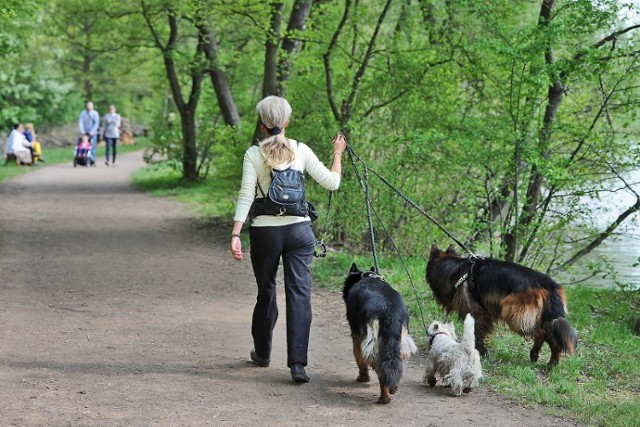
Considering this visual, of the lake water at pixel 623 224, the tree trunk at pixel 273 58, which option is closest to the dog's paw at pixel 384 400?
the lake water at pixel 623 224

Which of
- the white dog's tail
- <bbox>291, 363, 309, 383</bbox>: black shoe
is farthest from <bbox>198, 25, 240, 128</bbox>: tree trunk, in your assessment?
the white dog's tail

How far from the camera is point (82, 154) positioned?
27.6 meters

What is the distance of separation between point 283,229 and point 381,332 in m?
1.13

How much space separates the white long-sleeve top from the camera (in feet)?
20.0

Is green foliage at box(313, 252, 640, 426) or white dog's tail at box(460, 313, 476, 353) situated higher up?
white dog's tail at box(460, 313, 476, 353)

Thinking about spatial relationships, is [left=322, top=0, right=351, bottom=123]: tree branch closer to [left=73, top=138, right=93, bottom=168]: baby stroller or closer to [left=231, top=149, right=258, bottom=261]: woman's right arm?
[left=231, top=149, right=258, bottom=261]: woman's right arm

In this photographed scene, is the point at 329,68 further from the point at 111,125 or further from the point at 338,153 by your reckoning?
the point at 111,125

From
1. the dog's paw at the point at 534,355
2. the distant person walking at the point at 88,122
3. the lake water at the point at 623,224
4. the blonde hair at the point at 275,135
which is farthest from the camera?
the distant person walking at the point at 88,122

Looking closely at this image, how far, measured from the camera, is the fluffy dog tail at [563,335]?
6.45m

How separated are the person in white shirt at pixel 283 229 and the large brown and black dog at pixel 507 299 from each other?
4.80 ft

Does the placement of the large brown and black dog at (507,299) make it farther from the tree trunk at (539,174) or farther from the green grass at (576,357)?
the tree trunk at (539,174)

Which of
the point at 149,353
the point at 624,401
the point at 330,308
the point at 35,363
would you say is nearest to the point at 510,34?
the point at 330,308

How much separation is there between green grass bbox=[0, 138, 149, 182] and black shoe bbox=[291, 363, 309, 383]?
18.0 m

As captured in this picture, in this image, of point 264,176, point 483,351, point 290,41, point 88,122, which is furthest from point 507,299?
point 88,122
